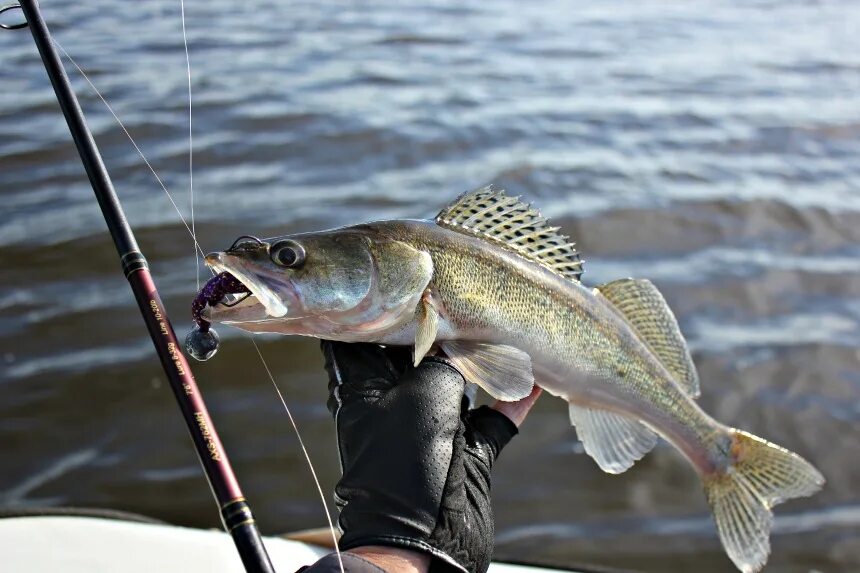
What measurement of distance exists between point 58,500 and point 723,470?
2.91 meters

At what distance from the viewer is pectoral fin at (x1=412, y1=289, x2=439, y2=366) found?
8.46 ft

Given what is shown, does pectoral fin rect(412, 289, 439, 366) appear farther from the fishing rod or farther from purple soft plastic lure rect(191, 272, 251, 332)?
the fishing rod

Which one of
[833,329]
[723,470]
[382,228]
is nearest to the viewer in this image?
[382,228]

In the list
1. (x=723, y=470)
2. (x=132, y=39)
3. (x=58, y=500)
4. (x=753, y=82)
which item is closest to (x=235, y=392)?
(x=58, y=500)

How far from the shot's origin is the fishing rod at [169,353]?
197 centimetres

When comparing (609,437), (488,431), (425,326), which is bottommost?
(609,437)

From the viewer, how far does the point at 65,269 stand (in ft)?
17.8

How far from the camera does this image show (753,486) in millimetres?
3162

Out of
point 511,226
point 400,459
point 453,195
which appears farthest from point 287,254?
point 453,195

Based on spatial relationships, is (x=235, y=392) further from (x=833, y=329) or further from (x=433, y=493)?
(x=833, y=329)

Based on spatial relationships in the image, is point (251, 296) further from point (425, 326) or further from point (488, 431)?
point (488, 431)

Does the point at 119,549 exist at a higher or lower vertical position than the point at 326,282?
lower

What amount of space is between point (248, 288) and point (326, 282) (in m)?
0.24

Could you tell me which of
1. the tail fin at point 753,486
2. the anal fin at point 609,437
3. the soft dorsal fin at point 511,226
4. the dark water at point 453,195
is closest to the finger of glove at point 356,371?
the soft dorsal fin at point 511,226
